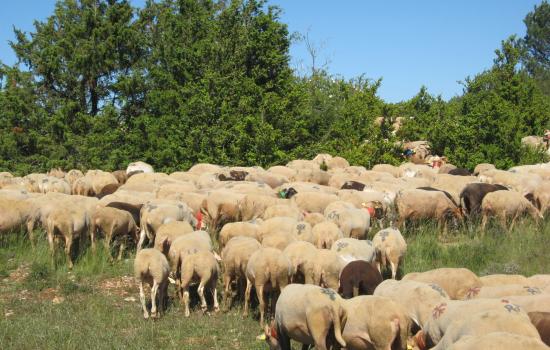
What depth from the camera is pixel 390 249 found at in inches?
492

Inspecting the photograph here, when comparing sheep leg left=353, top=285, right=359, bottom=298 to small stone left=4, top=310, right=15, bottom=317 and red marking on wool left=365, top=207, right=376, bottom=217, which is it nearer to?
small stone left=4, top=310, right=15, bottom=317

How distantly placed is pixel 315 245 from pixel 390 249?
143 cm

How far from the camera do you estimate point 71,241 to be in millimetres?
13961

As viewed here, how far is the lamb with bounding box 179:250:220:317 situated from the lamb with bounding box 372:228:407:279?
3.29 metres

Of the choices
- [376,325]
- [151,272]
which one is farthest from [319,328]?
[151,272]

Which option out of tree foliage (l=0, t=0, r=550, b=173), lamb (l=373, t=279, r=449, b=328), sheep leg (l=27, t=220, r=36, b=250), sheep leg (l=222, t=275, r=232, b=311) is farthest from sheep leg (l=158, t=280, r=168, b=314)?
tree foliage (l=0, t=0, r=550, b=173)

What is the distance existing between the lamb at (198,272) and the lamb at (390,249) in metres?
3.29

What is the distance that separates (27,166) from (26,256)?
1941 centimetres

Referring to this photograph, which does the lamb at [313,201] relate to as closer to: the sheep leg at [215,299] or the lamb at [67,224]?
the lamb at [67,224]

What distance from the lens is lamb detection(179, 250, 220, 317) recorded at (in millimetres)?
11141

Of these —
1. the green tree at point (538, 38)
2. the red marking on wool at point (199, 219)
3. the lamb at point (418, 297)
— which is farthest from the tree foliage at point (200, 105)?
the green tree at point (538, 38)

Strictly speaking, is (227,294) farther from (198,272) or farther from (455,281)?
(455,281)

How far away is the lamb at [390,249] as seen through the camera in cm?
1250

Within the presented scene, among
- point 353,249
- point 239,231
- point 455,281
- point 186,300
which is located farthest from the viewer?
point 239,231
